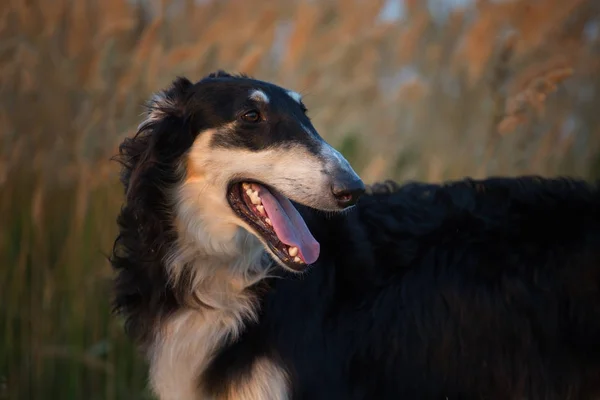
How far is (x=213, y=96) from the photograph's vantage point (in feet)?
10.1

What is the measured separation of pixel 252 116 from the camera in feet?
9.89

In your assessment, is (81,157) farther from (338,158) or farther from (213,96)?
(338,158)

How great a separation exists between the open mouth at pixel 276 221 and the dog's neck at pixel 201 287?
79 mm

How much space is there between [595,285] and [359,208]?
1041 millimetres

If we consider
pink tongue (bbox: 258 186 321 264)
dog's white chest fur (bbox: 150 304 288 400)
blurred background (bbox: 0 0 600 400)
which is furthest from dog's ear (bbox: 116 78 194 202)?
A: blurred background (bbox: 0 0 600 400)

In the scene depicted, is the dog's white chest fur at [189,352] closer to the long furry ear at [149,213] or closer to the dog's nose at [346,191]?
the long furry ear at [149,213]

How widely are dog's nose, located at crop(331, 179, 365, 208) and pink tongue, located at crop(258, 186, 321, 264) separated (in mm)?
204

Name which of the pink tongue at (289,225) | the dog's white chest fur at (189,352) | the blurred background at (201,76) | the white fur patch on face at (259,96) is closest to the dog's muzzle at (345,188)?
the pink tongue at (289,225)

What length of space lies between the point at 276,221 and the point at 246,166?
0.24 metres

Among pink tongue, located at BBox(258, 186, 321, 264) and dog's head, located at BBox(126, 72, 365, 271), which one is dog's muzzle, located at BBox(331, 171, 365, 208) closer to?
dog's head, located at BBox(126, 72, 365, 271)

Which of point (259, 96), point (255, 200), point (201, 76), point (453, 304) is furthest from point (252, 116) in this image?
point (201, 76)

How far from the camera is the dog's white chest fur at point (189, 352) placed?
9.76 ft

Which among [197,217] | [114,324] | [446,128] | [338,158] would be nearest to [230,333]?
[197,217]

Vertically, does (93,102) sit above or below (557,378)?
above
